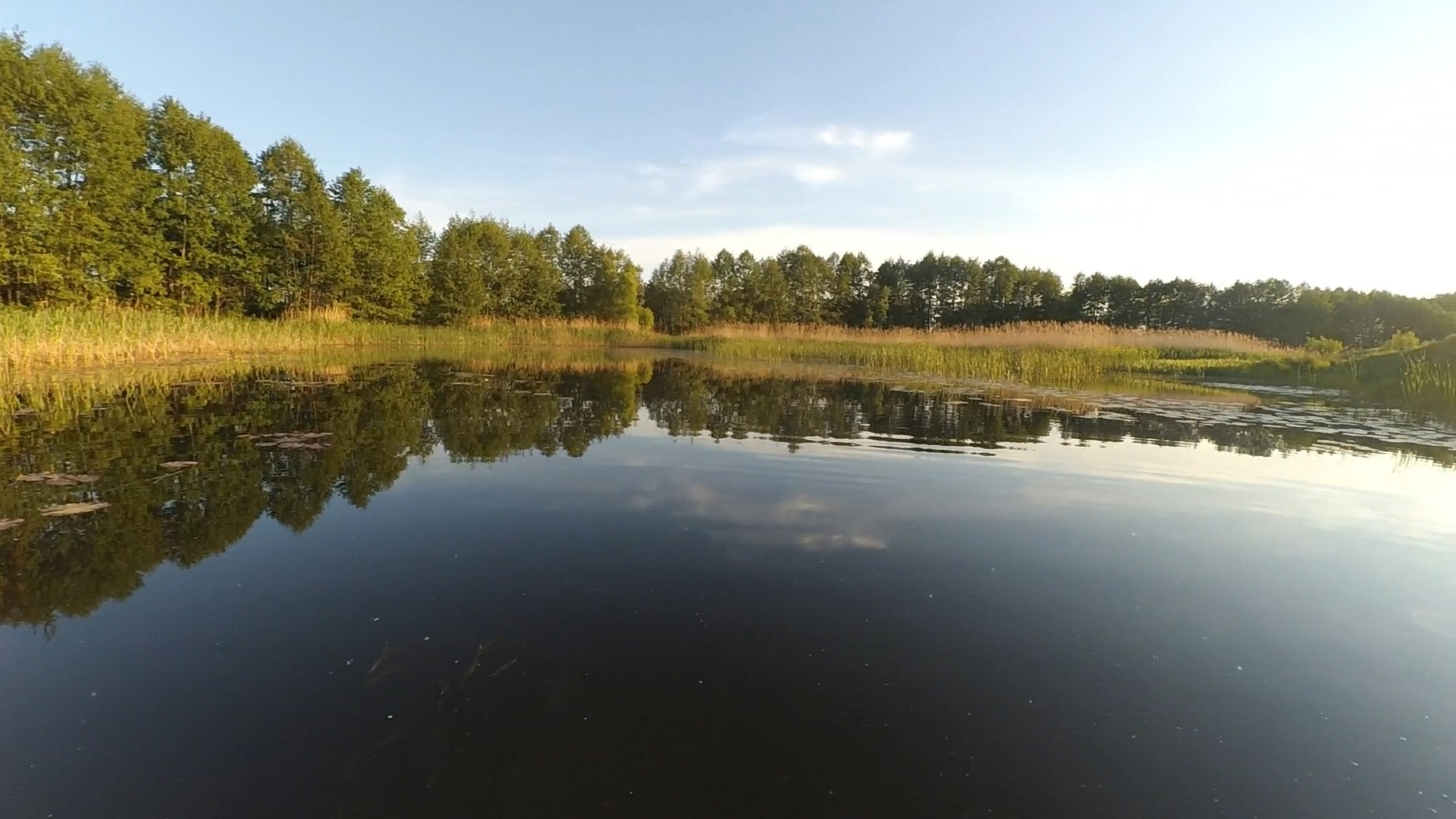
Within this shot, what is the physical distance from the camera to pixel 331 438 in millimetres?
7137

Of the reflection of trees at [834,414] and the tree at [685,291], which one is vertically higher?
the tree at [685,291]

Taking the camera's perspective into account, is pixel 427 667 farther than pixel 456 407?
No

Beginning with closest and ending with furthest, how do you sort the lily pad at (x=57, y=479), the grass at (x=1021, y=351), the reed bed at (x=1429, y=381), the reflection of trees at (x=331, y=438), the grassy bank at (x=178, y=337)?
the reflection of trees at (x=331, y=438) → the lily pad at (x=57, y=479) → the reed bed at (x=1429, y=381) → the grassy bank at (x=178, y=337) → the grass at (x=1021, y=351)

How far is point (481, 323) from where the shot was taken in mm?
37656

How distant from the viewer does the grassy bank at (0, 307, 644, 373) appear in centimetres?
1366

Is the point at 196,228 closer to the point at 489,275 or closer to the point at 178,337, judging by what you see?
the point at 178,337

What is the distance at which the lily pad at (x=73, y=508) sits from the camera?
4242 millimetres

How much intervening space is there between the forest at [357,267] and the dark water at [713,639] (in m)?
22.8

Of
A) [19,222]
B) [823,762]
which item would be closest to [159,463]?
[823,762]

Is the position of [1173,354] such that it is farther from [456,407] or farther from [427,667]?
[427,667]

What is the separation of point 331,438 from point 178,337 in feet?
53.2

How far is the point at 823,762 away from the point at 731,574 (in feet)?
5.20

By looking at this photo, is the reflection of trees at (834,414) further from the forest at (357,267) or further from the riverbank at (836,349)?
the forest at (357,267)

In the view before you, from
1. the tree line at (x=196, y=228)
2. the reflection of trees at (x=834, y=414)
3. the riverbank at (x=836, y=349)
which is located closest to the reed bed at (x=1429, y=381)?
the riverbank at (x=836, y=349)
